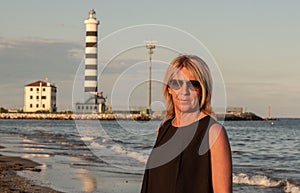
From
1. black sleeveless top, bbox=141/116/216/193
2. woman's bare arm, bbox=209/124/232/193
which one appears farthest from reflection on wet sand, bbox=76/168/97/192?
woman's bare arm, bbox=209/124/232/193

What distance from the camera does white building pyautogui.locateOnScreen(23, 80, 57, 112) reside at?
107 metres

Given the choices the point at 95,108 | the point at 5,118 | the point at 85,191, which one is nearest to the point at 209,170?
the point at 85,191

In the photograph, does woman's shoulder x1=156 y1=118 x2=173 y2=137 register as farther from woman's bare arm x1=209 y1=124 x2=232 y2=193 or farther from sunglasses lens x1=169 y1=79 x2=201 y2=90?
woman's bare arm x1=209 y1=124 x2=232 y2=193

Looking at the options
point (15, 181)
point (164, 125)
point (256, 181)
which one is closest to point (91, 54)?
point (256, 181)

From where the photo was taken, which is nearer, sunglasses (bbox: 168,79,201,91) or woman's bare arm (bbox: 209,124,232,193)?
woman's bare arm (bbox: 209,124,232,193)

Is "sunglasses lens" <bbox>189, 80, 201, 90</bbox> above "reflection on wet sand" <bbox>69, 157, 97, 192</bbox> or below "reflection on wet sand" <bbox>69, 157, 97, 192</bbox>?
above

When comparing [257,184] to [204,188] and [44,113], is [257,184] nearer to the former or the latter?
→ [204,188]

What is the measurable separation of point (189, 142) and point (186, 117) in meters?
0.17

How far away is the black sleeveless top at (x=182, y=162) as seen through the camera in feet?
9.73

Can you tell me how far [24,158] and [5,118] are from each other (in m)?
104

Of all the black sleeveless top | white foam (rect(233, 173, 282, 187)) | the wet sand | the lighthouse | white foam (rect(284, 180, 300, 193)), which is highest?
the lighthouse

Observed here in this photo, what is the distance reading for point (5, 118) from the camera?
123 m

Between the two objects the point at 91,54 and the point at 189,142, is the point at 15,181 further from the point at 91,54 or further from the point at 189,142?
the point at 91,54

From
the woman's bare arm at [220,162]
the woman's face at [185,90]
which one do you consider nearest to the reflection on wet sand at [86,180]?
the woman's face at [185,90]
